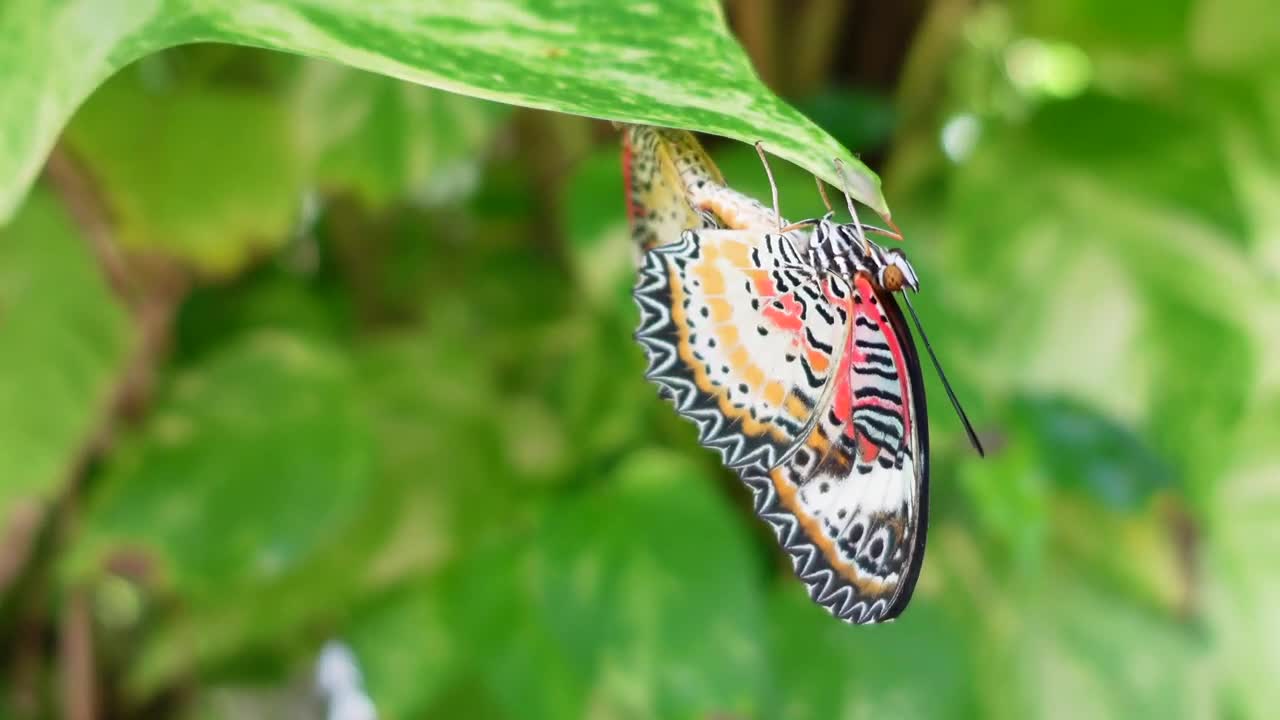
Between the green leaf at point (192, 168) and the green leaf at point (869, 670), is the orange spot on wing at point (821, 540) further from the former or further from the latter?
the green leaf at point (192, 168)

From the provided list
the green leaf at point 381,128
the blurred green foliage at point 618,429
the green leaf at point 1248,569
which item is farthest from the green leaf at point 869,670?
the green leaf at point 381,128

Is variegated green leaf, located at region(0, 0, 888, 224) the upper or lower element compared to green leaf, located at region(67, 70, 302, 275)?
upper

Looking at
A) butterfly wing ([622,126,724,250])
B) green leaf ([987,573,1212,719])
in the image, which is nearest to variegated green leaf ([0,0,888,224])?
butterfly wing ([622,126,724,250])

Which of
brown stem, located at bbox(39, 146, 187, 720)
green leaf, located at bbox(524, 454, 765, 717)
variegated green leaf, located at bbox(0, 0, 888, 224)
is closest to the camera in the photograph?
variegated green leaf, located at bbox(0, 0, 888, 224)

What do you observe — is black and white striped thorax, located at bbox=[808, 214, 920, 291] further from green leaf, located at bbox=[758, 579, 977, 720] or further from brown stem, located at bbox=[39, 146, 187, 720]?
brown stem, located at bbox=[39, 146, 187, 720]

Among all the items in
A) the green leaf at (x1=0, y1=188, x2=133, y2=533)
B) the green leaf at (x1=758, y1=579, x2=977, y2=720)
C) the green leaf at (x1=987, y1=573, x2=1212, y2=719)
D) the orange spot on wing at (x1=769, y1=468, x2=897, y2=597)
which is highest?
the orange spot on wing at (x1=769, y1=468, x2=897, y2=597)
